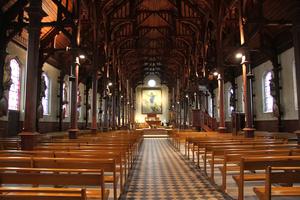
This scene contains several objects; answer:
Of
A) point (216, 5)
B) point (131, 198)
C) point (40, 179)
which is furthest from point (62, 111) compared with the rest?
point (40, 179)

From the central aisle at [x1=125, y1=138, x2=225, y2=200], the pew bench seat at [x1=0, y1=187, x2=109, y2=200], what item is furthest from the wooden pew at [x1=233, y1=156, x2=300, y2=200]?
the pew bench seat at [x1=0, y1=187, x2=109, y2=200]

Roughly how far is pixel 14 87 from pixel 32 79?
10.3 metres

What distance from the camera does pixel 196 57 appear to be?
25578mm

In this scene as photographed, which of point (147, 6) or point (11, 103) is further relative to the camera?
point (147, 6)

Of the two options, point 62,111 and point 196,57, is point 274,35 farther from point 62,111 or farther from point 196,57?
point 62,111

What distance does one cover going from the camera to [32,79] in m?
7.84

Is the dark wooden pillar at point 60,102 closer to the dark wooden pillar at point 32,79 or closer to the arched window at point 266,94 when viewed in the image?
the arched window at point 266,94

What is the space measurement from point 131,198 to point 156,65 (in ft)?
144

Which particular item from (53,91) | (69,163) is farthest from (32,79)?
(53,91)

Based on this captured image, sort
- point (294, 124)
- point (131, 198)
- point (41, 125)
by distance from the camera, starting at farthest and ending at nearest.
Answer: point (41, 125) → point (294, 124) → point (131, 198)

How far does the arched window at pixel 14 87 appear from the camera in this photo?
651 inches

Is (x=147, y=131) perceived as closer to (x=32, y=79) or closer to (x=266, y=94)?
(x=266, y=94)

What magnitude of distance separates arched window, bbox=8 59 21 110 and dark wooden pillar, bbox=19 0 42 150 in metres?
9.37

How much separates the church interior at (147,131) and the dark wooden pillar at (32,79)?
0.03m
